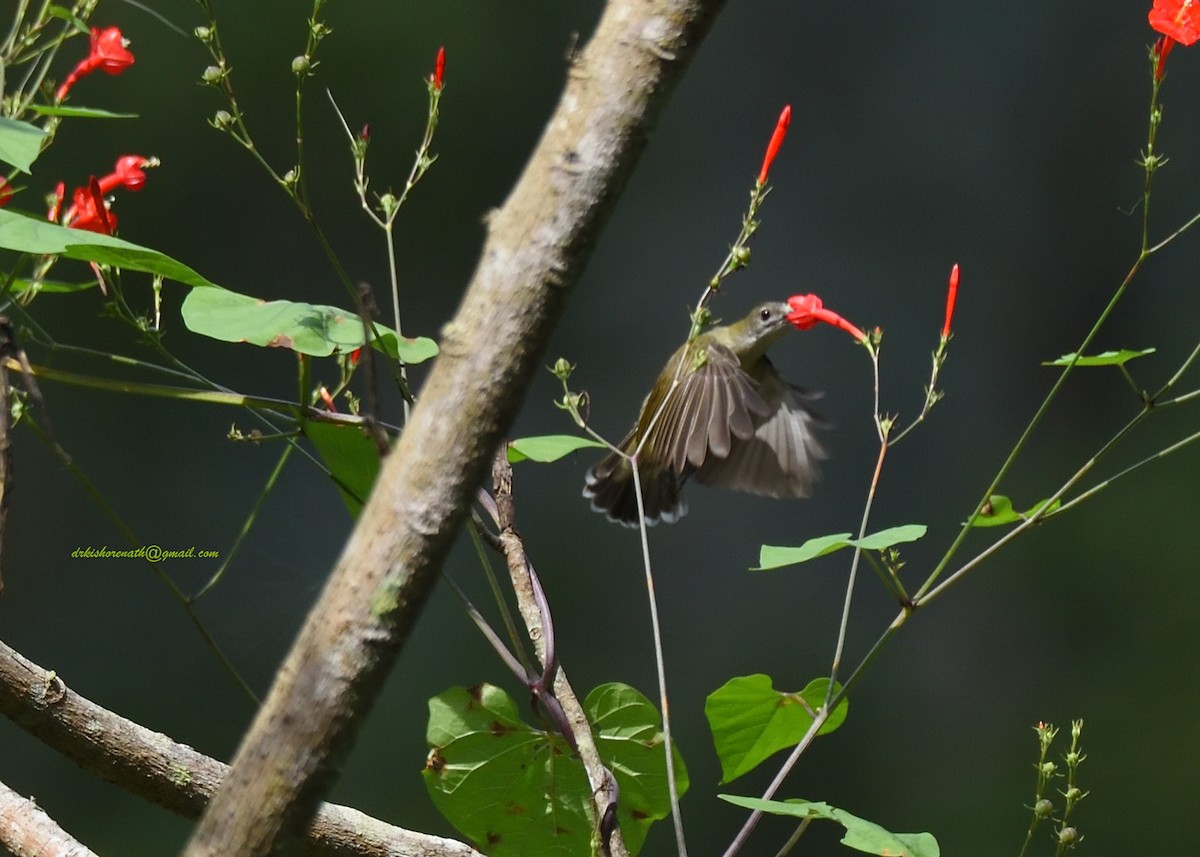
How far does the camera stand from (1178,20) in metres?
1.14

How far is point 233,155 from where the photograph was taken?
11.8ft

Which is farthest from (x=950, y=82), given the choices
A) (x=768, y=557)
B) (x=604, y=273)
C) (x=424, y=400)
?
(x=424, y=400)

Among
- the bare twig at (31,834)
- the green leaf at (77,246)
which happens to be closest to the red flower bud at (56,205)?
the green leaf at (77,246)

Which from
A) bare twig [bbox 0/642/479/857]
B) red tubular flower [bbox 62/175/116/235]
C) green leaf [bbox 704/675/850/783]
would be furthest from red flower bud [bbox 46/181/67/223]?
green leaf [bbox 704/675/850/783]

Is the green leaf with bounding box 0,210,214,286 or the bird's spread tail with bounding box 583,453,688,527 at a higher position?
the green leaf with bounding box 0,210,214,286

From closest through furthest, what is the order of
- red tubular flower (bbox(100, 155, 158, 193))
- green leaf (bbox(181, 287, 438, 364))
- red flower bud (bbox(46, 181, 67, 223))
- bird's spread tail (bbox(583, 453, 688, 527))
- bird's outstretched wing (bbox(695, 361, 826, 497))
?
green leaf (bbox(181, 287, 438, 364))
red flower bud (bbox(46, 181, 67, 223))
red tubular flower (bbox(100, 155, 158, 193))
bird's outstretched wing (bbox(695, 361, 826, 497))
bird's spread tail (bbox(583, 453, 688, 527))

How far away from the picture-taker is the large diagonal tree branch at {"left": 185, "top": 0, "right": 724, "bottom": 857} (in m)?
0.49

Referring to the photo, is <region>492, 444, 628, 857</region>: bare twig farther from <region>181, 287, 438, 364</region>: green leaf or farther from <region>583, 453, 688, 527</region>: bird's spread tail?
<region>583, 453, 688, 527</region>: bird's spread tail

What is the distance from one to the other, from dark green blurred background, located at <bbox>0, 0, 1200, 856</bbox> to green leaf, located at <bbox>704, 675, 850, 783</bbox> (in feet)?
7.37

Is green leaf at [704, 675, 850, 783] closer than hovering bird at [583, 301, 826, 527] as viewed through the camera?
Yes

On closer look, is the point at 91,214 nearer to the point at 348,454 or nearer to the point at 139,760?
the point at 348,454

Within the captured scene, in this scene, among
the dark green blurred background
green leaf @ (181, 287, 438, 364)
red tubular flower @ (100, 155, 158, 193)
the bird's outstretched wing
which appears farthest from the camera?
the dark green blurred background

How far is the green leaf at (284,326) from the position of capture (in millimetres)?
899

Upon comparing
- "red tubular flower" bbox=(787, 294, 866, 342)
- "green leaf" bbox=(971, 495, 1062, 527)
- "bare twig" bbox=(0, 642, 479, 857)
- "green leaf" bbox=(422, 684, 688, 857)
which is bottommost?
"bare twig" bbox=(0, 642, 479, 857)
